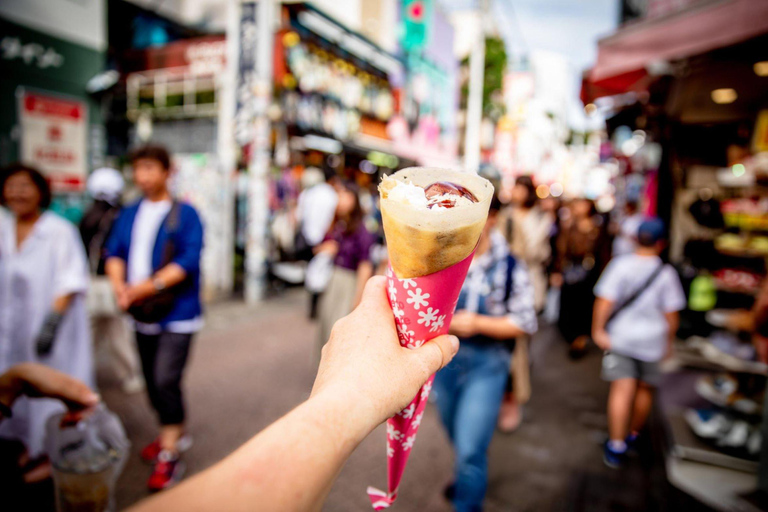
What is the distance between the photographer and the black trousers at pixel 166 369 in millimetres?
2930

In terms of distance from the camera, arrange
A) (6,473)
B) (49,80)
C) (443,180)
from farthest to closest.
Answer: (49,80) < (6,473) < (443,180)

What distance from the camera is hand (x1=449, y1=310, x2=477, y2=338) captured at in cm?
236

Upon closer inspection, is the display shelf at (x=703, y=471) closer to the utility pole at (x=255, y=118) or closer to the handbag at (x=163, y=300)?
the handbag at (x=163, y=300)

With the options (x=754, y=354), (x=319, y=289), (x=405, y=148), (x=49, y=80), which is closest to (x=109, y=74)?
(x=49, y=80)

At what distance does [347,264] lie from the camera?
3.76 m

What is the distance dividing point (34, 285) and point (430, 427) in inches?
120

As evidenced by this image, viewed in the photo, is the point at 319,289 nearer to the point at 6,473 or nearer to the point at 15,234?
the point at 15,234

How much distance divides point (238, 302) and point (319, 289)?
353 cm

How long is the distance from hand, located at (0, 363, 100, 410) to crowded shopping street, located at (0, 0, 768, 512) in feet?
0.03

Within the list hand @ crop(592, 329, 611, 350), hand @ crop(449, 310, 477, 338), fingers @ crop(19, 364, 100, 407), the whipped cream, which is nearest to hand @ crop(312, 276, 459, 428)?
the whipped cream

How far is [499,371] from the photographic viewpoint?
2496mm

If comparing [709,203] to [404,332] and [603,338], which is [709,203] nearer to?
[603,338]

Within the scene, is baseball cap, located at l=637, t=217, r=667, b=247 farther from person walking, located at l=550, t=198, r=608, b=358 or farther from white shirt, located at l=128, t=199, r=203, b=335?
white shirt, located at l=128, t=199, r=203, b=335

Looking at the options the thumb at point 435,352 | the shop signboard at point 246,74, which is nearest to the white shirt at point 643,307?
the thumb at point 435,352
